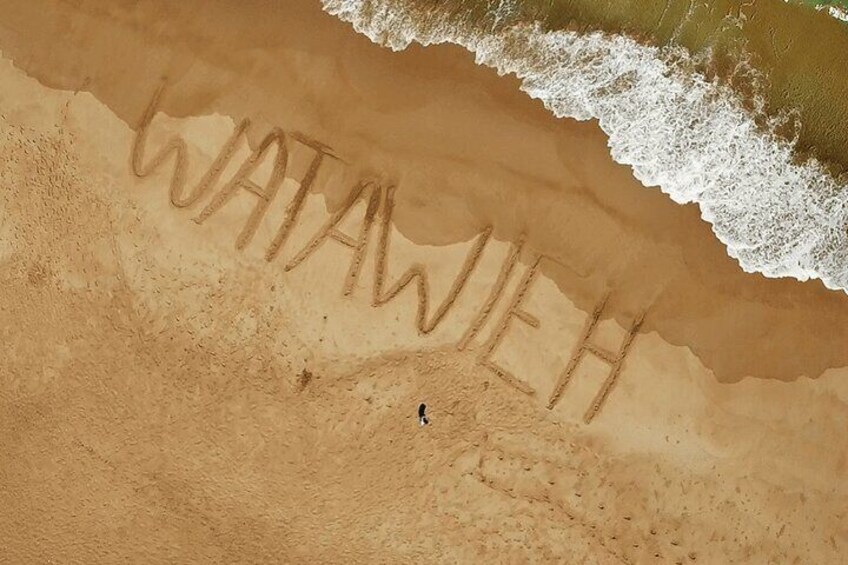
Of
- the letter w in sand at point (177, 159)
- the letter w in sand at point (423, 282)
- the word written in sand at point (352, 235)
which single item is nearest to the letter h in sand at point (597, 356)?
the word written in sand at point (352, 235)

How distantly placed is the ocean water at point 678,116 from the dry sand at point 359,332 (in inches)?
11.1

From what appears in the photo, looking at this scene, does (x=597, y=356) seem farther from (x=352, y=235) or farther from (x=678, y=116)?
(x=352, y=235)

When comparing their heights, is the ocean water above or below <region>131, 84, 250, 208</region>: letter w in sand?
above

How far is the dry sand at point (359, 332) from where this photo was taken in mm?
5938

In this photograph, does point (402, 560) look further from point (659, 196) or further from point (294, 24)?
point (294, 24)

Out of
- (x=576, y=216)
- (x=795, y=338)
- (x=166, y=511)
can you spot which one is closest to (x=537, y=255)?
(x=576, y=216)

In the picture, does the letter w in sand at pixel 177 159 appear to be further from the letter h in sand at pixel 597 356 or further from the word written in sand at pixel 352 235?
the letter h in sand at pixel 597 356

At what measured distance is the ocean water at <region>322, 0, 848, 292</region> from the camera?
20.0 feet

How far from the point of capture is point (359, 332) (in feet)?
19.6

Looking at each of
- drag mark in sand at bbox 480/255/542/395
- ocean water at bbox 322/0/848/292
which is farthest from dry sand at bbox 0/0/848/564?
ocean water at bbox 322/0/848/292

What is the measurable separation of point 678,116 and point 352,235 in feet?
12.6

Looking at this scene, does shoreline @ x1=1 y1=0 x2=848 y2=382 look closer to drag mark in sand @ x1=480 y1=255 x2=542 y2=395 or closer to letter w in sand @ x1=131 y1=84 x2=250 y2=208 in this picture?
letter w in sand @ x1=131 y1=84 x2=250 y2=208

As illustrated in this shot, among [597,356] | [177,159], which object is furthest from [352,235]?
[597,356]

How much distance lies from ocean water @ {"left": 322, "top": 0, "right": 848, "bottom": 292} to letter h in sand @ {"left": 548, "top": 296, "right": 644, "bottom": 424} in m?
1.48
